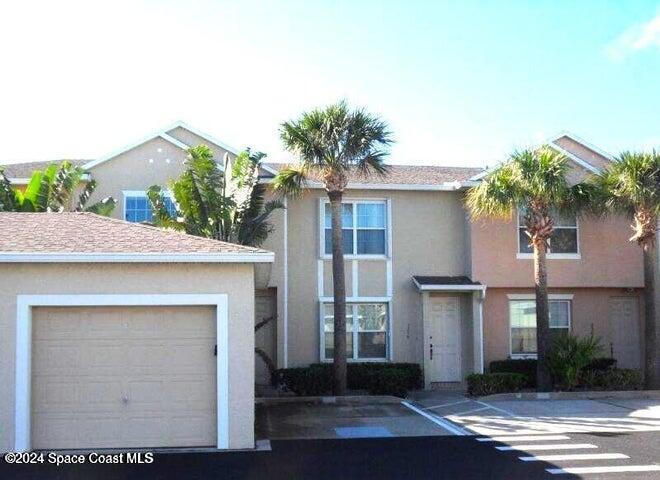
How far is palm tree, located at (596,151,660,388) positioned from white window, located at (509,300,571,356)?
9.96 feet

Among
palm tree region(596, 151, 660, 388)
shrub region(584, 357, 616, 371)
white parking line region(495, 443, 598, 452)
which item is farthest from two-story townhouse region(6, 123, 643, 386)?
white parking line region(495, 443, 598, 452)

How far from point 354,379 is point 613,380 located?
6266 millimetres

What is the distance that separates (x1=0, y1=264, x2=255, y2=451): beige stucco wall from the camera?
11.9 metres

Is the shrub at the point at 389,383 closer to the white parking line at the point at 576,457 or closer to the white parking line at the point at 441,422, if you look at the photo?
the white parking line at the point at 441,422

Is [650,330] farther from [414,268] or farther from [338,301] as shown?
[338,301]

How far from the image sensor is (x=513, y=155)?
18797 mm

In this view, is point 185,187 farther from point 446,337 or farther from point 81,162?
point 446,337

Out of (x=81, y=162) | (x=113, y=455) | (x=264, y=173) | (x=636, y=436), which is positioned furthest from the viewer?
(x=81, y=162)

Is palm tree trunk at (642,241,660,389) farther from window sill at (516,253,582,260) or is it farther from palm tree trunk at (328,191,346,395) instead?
palm tree trunk at (328,191,346,395)

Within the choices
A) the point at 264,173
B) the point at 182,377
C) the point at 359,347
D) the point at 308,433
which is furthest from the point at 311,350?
the point at 182,377

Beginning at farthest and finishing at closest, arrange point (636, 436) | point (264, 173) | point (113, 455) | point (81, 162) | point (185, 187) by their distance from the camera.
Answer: point (81, 162) < point (264, 173) < point (185, 187) < point (636, 436) < point (113, 455)

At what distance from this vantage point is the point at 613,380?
18.9 metres

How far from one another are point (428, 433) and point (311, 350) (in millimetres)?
7290

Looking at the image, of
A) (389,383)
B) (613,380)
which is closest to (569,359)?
(613,380)
